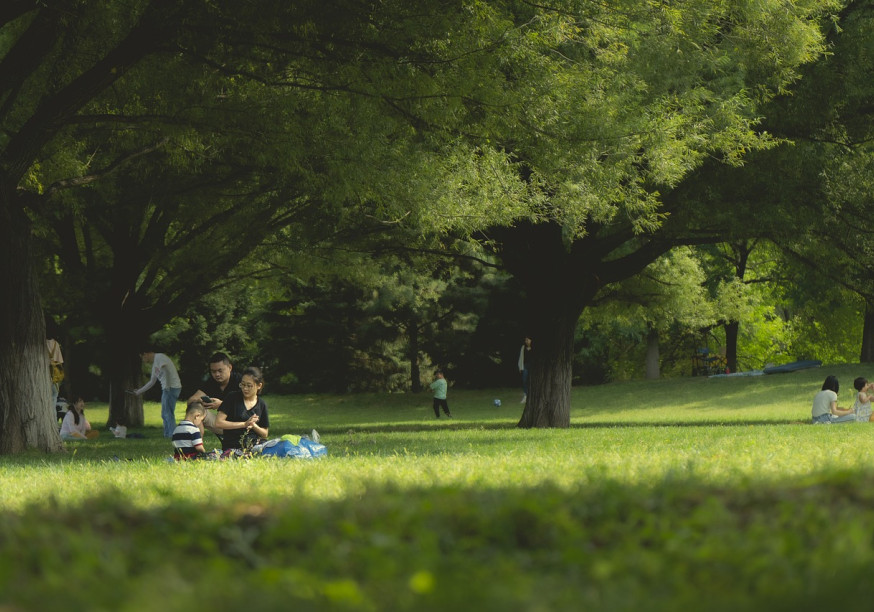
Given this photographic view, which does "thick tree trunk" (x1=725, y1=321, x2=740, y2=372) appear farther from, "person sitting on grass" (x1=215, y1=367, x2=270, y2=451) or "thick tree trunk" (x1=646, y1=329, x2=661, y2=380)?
"person sitting on grass" (x1=215, y1=367, x2=270, y2=451)

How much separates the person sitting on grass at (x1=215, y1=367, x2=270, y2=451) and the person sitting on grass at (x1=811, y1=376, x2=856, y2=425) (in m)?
11.8

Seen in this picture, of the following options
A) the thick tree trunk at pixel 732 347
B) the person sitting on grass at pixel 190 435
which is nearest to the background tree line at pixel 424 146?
the person sitting on grass at pixel 190 435

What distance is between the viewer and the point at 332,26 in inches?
495

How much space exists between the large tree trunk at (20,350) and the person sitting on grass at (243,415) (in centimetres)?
474

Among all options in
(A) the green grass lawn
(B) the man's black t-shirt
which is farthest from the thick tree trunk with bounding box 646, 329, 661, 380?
(A) the green grass lawn

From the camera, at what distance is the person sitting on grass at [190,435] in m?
11.7

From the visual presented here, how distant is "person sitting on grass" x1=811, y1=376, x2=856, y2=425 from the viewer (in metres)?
19.1

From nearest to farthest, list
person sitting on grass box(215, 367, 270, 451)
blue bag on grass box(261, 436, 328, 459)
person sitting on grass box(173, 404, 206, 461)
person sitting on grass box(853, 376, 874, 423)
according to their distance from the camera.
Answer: blue bag on grass box(261, 436, 328, 459) → person sitting on grass box(215, 367, 270, 451) → person sitting on grass box(173, 404, 206, 461) → person sitting on grass box(853, 376, 874, 423)

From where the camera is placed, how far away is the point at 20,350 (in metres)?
15.0

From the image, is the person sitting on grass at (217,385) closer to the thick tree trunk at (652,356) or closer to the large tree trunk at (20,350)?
the large tree trunk at (20,350)

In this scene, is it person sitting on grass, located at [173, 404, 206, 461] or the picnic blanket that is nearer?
the picnic blanket

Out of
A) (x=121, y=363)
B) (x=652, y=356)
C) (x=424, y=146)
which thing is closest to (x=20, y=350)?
(x=424, y=146)

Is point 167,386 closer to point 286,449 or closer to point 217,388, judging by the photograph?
Result: point 217,388

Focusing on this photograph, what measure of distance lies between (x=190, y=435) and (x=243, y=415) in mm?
698
